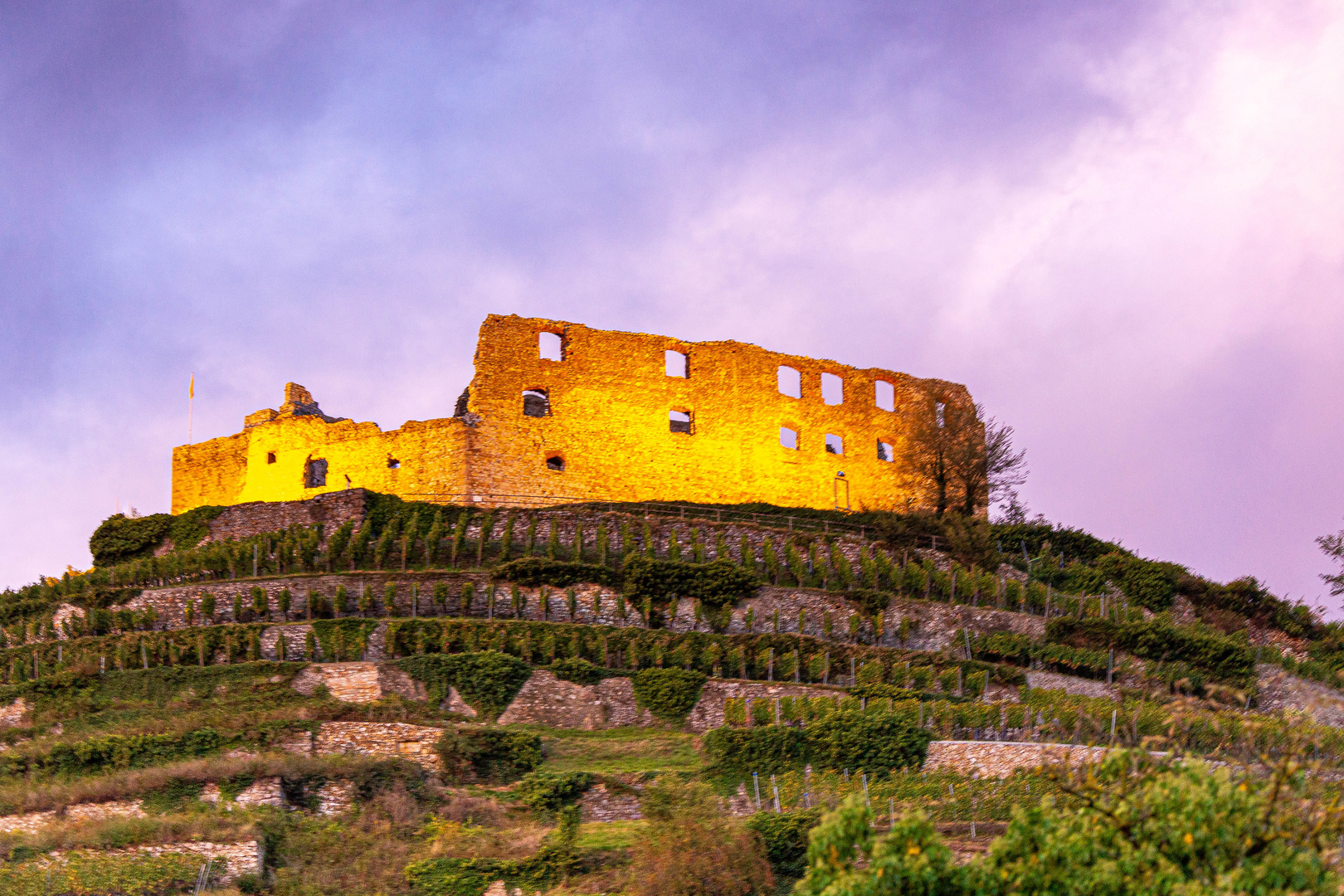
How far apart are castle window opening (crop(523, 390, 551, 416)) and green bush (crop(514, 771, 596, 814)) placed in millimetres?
18395

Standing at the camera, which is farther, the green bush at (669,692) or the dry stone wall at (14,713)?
the green bush at (669,692)

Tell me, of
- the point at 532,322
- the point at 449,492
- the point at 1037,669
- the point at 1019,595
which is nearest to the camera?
the point at 1037,669

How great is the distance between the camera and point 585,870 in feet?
65.7

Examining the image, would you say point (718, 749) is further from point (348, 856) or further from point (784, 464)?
point (784, 464)

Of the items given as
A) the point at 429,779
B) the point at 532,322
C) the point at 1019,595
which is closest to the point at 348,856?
the point at 429,779

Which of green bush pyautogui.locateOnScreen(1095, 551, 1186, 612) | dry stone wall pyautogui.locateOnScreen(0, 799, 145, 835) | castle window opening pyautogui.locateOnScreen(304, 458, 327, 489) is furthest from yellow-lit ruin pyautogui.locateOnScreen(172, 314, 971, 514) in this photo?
dry stone wall pyautogui.locateOnScreen(0, 799, 145, 835)

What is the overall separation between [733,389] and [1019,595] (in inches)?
→ 496

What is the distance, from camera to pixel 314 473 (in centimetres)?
4034

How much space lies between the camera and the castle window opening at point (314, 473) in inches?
1578

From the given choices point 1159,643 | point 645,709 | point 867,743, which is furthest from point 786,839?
point 1159,643

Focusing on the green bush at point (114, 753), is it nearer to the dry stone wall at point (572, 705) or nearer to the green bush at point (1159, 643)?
the dry stone wall at point (572, 705)

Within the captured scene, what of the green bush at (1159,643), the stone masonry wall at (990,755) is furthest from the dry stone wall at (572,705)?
the green bush at (1159,643)

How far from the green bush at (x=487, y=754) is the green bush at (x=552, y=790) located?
2.74 feet

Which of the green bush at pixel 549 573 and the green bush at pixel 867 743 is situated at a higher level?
the green bush at pixel 549 573
